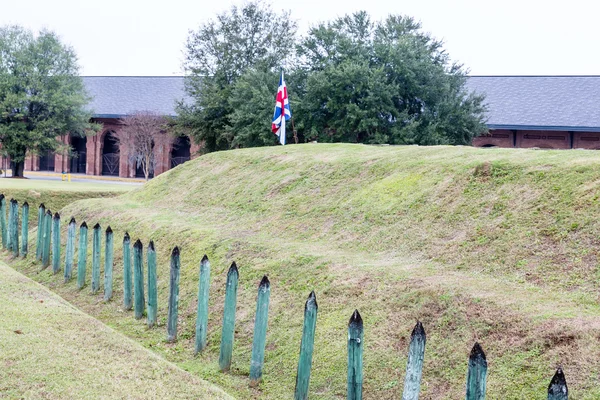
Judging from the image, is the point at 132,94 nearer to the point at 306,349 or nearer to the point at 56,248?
the point at 56,248

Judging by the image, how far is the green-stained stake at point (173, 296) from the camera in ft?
28.7

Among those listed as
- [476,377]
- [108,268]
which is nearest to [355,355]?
[476,377]

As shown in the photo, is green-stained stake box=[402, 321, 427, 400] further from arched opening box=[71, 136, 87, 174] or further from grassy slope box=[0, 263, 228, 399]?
arched opening box=[71, 136, 87, 174]

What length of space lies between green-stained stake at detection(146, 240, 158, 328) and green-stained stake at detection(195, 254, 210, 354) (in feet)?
4.70

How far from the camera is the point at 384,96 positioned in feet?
78.2

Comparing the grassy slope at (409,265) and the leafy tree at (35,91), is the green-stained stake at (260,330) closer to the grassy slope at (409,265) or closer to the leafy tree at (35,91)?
the grassy slope at (409,265)

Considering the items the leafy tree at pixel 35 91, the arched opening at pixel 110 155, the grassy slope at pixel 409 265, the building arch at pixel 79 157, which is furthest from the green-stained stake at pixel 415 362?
the building arch at pixel 79 157

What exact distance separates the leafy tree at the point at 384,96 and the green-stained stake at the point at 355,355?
57.8ft

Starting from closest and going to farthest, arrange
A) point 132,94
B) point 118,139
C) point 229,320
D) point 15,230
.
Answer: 1. point 229,320
2. point 15,230
3. point 118,139
4. point 132,94

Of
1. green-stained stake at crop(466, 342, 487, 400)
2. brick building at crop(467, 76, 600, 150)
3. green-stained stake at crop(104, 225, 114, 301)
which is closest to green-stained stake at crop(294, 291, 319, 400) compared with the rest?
green-stained stake at crop(466, 342, 487, 400)

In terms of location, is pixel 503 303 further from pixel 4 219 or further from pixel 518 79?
pixel 518 79

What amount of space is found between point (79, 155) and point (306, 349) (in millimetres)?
43713

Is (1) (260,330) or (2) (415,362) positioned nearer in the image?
(2) (415,362)

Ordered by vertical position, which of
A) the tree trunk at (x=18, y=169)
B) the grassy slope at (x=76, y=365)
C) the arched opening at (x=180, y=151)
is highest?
the arched opening at (x=180, y=151)
